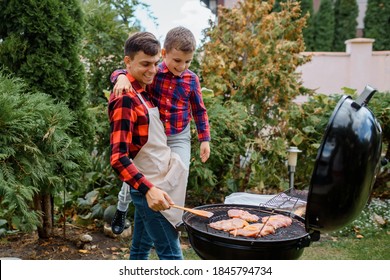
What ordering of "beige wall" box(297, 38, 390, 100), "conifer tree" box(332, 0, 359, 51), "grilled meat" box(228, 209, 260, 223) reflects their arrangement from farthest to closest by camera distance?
"conifer tree" box(332, 0, 359, 51) → "beige wall" box(297, 38, 390, 100) → "grilled meat" box(228, 209, 260, 223)

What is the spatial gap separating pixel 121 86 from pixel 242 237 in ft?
3.25

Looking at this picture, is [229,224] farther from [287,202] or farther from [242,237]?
[287,202]

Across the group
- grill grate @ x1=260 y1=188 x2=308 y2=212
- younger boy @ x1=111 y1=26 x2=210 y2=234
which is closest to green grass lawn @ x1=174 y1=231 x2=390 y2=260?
grill grate @ x1=260 y1=188 x2=308 y2=212

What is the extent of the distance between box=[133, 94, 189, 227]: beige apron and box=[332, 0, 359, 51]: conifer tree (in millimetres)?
12834

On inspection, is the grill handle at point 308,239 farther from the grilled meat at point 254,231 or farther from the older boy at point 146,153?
the older boy at point 146,153

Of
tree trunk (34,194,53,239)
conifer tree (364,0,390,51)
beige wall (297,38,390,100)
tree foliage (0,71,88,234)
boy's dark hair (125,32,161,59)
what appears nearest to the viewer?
boy's dark hair (125,32,161,59)

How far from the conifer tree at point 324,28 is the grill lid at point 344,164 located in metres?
12.3

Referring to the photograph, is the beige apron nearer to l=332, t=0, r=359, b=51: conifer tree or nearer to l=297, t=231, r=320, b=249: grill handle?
l=297, t=231, r=320, b=249: grill handle

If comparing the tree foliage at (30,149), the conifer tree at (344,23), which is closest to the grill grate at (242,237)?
the tree foliage at (30,149)

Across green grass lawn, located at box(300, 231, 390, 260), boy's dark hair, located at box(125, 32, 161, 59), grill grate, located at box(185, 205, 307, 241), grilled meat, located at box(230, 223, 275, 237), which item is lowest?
green grass lawn, located at box(300, 231, 390, 260)

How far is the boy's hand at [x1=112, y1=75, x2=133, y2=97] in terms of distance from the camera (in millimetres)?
2240
